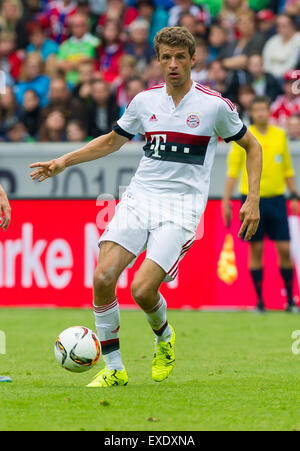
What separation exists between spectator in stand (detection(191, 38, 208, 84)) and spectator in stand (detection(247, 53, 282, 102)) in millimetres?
732

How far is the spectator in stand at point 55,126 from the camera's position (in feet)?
53.3

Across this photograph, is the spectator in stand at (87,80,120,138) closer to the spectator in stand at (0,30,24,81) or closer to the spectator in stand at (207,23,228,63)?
the spectator in stand at (207,23,228,63)

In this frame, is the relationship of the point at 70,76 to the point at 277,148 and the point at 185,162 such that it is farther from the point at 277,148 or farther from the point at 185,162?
the point at 185,162

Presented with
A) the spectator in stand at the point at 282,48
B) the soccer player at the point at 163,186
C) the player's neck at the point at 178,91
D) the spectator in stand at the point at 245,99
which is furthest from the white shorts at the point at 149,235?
the spectator in stand at the point at 282,48

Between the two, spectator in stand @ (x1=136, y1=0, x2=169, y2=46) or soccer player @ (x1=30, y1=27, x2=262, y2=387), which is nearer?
soccer player @ (x1=30, y1=27, x2=262, y2=387)

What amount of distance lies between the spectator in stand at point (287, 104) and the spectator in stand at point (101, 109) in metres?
2.58

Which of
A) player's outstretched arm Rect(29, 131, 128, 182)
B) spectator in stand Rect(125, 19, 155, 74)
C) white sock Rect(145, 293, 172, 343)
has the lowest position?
white sock Rect(145, 293, 172, 343)

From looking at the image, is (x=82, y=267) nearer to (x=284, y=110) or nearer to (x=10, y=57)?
(x=284, y=110)

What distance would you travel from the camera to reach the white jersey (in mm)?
7340

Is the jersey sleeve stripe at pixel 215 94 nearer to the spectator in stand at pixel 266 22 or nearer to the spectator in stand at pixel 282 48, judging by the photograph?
the spectator in stand at pixel 282 48

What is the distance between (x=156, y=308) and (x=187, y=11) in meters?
10.8

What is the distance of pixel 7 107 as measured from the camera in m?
17.3

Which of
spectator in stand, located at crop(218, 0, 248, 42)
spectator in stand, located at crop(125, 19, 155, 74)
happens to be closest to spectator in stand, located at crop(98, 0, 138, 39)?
spectator in stand, located at crop(125, 19, 155, 74)

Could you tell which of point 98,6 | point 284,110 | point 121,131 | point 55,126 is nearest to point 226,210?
point 284,110
